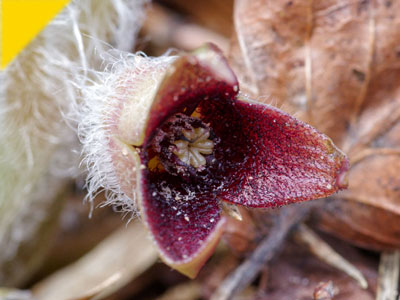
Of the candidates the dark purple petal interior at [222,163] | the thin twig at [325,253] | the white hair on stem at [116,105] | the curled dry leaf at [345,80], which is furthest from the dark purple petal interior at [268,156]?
the thin twig at [325,253]

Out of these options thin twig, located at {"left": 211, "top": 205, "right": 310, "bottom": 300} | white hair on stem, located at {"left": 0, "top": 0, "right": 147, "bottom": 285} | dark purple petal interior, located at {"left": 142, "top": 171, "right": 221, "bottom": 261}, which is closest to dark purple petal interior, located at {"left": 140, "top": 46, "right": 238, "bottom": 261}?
dark purple petal interior, located at {"left": 142, "top": 171, "right": 221, "bottom": 261}

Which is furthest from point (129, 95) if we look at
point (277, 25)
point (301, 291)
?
point (301, 291)

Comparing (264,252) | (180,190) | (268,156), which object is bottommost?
(264,252)

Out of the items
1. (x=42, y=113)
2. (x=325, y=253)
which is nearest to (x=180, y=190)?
(x=325, y=253)

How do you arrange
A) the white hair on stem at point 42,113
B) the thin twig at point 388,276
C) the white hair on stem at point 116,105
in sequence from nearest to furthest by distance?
1. the white hair on stem at point 116,105
2. the thin twig at point 388,276
3. the white hair on stem at point 42,113

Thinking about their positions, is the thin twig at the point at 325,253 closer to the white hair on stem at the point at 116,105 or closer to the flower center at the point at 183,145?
the flower center at the point at 183,145

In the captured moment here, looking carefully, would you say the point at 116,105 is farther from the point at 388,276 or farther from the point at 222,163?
the point at 388,276

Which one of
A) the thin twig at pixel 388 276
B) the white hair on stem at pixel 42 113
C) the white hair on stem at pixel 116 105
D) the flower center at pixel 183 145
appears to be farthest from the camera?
the white hair on stem at pixel 42 113

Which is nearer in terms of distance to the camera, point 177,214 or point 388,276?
point 177,214
